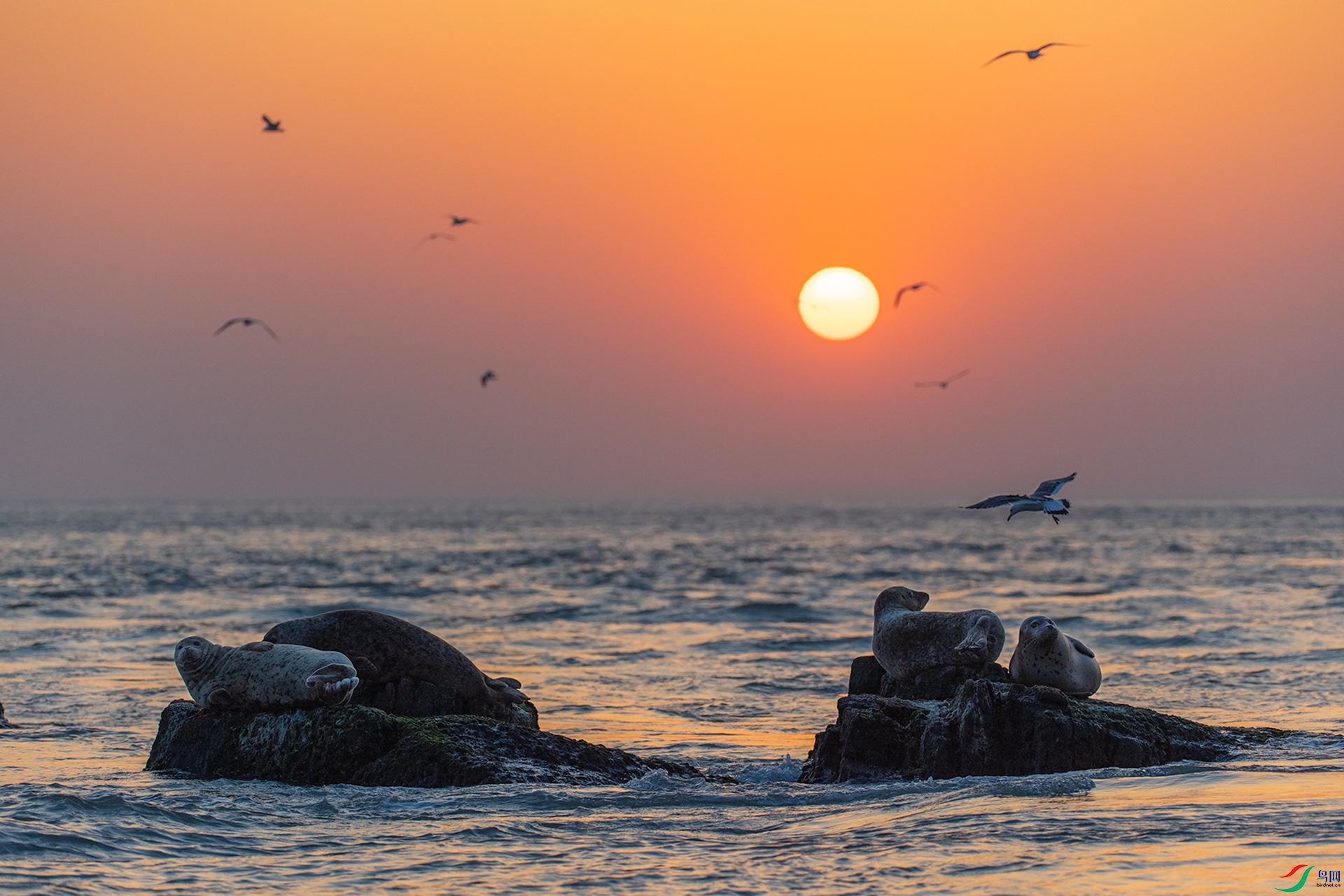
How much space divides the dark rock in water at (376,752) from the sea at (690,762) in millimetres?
273

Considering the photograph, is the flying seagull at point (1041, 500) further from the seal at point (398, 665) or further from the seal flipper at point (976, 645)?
the seal at point (398, 665)

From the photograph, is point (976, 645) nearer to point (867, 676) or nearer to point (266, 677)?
point (867, 676)

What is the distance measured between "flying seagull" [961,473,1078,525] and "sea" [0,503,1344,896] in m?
2.02

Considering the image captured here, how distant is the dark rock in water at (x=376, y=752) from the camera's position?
1075 cm

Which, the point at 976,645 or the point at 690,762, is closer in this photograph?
the point at 976,645

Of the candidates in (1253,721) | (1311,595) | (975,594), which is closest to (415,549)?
(975,594)

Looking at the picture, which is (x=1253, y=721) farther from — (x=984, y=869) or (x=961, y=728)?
(x=984, y=869)

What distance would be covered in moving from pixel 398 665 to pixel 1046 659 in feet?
19.3

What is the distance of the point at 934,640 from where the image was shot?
Answer: 13.1 metres

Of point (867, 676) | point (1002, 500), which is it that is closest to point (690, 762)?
point (867, 676)

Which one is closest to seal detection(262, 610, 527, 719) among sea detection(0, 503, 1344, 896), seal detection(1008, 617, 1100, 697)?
sea detection(0, 503, 1344, 896)

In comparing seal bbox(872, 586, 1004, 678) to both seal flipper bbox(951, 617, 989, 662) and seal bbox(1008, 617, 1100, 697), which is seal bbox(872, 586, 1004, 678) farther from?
seal bbox(1008, 617, 1100, 697)

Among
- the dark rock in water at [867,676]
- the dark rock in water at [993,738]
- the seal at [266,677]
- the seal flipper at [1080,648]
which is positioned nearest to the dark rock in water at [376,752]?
the seal at [266,677]

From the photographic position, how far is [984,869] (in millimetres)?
7949
